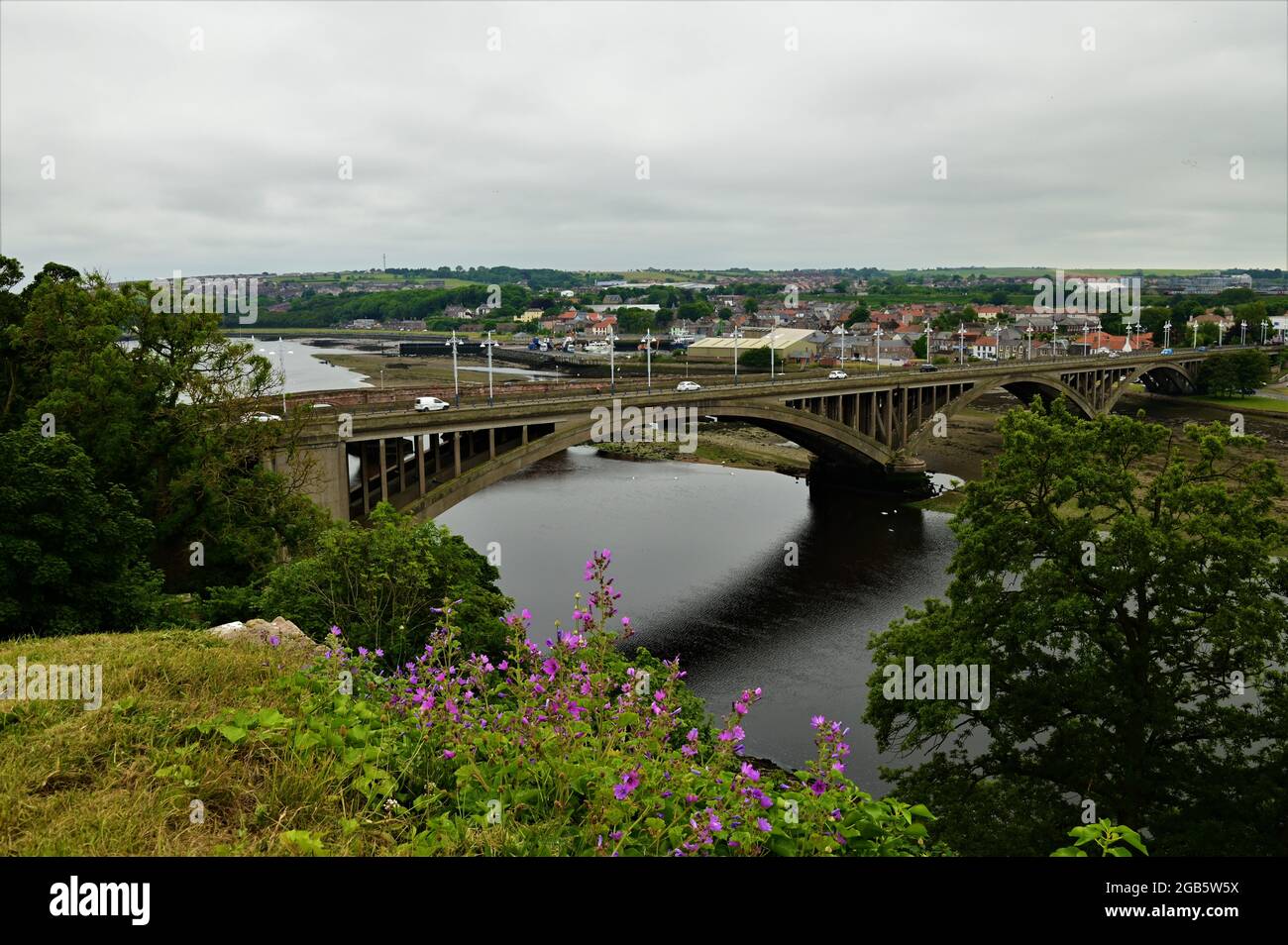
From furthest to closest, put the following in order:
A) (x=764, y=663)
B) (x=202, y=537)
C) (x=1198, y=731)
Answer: (x=764, y=663) < (x=202, y=537) < (x=1198, y=731)

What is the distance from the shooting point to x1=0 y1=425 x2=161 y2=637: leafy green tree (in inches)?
685

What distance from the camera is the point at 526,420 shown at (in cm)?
4303

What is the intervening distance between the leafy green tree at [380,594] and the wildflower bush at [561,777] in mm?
13393

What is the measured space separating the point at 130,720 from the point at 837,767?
5.96 meters

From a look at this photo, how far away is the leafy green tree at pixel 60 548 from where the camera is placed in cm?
1739

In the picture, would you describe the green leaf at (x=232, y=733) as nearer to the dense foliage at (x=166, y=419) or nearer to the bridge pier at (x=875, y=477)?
the dense foliage at (x=166, y=419)

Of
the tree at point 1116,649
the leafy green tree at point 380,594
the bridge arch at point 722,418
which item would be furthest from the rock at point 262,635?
the bridge arch at point 722,418

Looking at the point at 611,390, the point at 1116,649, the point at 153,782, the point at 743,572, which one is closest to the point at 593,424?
the point at 611,390

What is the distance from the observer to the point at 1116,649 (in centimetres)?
1853

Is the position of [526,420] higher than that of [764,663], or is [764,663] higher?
[526,420]

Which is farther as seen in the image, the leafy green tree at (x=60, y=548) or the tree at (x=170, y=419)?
the tree at (x=170, y=419)

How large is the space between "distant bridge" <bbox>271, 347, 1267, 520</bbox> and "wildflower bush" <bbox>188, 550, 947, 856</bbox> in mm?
25223
